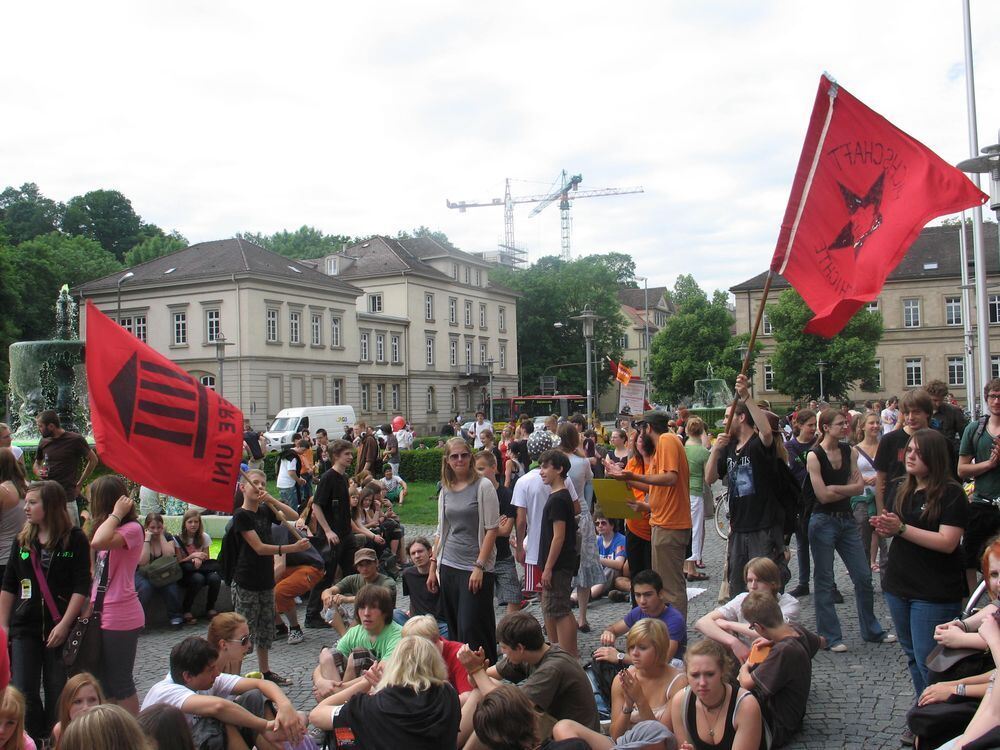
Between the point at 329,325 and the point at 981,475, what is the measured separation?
191ft

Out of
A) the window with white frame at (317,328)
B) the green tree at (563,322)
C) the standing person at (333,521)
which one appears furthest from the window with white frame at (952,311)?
the standing person at (333,521)

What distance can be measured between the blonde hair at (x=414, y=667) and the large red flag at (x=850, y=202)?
326 cm

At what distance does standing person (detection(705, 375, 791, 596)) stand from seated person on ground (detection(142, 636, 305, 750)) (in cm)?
407

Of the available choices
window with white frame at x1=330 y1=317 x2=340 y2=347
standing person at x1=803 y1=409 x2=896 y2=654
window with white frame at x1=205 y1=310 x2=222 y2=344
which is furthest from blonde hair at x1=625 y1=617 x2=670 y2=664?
window with white frame at x1=330 y1=317 x2=340 y2=347

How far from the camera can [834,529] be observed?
782cm

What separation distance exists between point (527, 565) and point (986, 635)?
14.3ft

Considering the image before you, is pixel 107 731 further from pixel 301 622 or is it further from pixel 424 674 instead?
pixel 301 622

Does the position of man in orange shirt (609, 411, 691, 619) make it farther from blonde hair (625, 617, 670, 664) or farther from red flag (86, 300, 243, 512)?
red flag (86, 300, 243, 512)

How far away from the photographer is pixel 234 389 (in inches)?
2216

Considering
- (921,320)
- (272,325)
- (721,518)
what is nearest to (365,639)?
(721,518)

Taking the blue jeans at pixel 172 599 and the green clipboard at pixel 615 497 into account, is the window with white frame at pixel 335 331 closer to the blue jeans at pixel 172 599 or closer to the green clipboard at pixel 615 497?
the blue jeans at pixel 172 599

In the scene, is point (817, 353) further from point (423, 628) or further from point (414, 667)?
point (414, 667)

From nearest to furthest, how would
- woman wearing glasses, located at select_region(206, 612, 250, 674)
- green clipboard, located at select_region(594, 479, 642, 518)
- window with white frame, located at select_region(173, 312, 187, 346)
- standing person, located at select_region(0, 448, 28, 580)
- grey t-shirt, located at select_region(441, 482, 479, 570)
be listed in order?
woman wearing glasses, located at select_region(206, 612, 250, 674), standing person, located at select_region(0, 448, 28, 580), grey t-shirt, located at select_region(441, 482, 479, 570), green clipboard, located at select_region(594, 479, 642, 518), window with white frame, located at select_region(173, 312, 187, 346)

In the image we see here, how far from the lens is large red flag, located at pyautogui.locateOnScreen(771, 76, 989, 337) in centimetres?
607
